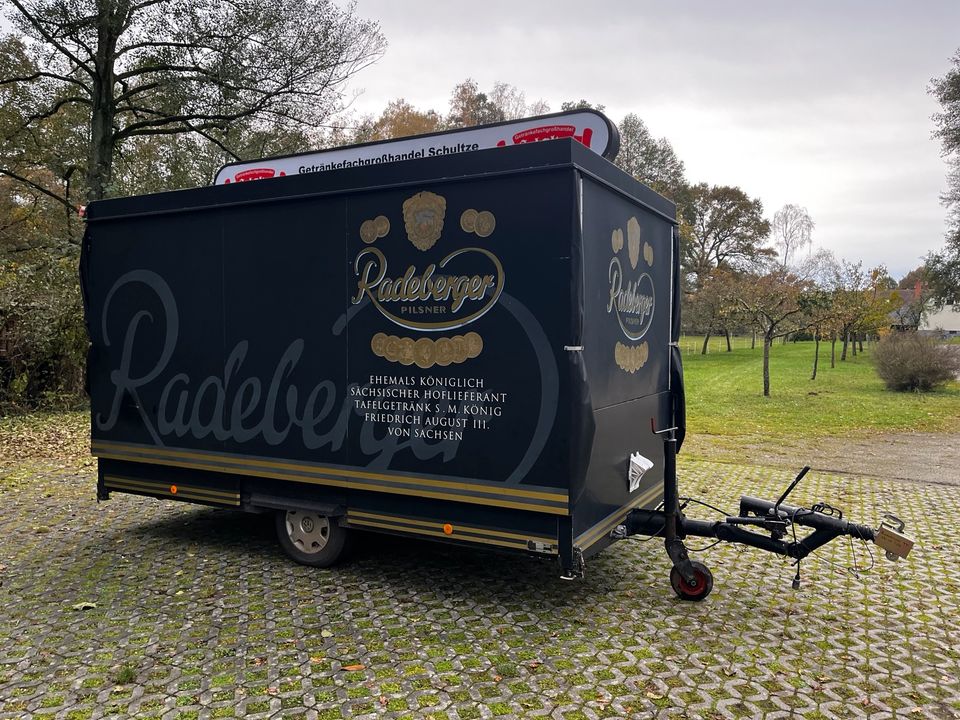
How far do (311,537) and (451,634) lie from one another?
1625mm

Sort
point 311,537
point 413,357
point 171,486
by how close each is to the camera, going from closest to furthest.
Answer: point 413,357, point 311,537, point 171,486

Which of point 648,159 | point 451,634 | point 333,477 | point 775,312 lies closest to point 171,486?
point 333,477

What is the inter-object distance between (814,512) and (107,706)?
4.27 m

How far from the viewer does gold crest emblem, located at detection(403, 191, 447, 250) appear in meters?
4.54

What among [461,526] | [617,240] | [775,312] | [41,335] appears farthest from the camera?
[775,312]

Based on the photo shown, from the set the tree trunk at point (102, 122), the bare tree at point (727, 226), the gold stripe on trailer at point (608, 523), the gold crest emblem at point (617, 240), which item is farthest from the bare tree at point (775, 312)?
the bare tree at point (727, 226)

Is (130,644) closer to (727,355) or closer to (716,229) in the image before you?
(727,355)

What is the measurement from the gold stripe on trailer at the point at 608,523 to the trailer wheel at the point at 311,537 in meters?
1.85

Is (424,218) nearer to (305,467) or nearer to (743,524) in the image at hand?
(305,467)

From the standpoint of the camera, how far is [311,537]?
5.38 meters

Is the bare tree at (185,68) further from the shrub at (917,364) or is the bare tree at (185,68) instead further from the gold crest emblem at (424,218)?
the shrub at (917,364)

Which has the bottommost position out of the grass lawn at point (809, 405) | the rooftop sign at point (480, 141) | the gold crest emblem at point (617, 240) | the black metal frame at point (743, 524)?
the grass lawn at point (809, 405)

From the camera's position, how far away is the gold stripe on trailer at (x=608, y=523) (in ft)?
14.2

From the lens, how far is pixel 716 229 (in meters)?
52.4
